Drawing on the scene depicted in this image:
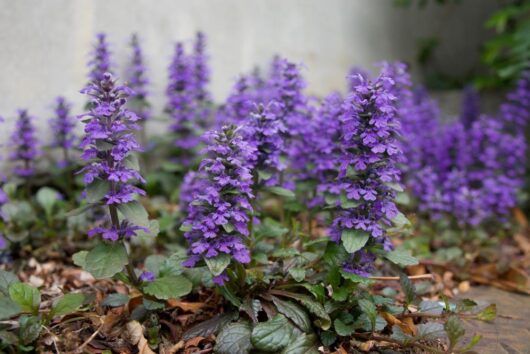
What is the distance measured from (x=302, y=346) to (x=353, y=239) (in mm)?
580

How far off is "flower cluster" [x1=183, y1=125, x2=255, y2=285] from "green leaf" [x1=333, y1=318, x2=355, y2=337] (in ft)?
1.83

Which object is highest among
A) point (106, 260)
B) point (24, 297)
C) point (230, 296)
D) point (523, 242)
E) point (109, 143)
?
point (109, 143)

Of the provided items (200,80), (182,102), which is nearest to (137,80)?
(182,102)

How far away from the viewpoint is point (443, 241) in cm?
473

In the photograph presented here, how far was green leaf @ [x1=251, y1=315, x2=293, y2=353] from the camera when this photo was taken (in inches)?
92.6

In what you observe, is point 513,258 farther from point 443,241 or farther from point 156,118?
point 156,118

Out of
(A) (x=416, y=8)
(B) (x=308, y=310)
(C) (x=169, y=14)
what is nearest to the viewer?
(B) (x=308, y=310)

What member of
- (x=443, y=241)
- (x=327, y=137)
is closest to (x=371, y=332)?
(x=327, y=137)

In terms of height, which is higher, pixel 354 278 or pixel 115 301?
pixel 354 278

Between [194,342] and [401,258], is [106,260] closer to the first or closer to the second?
[194,342]

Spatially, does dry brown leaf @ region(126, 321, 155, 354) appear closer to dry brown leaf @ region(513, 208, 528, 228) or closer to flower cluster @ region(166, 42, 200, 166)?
flower cluster @ region(166, 42, 200, 166)

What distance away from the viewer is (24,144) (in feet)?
13.2

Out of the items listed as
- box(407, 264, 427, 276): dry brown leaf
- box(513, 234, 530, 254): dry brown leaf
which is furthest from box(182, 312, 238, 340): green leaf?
box(513, 234, 530, 254): dry brown leaf

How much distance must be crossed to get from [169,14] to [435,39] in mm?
4623
